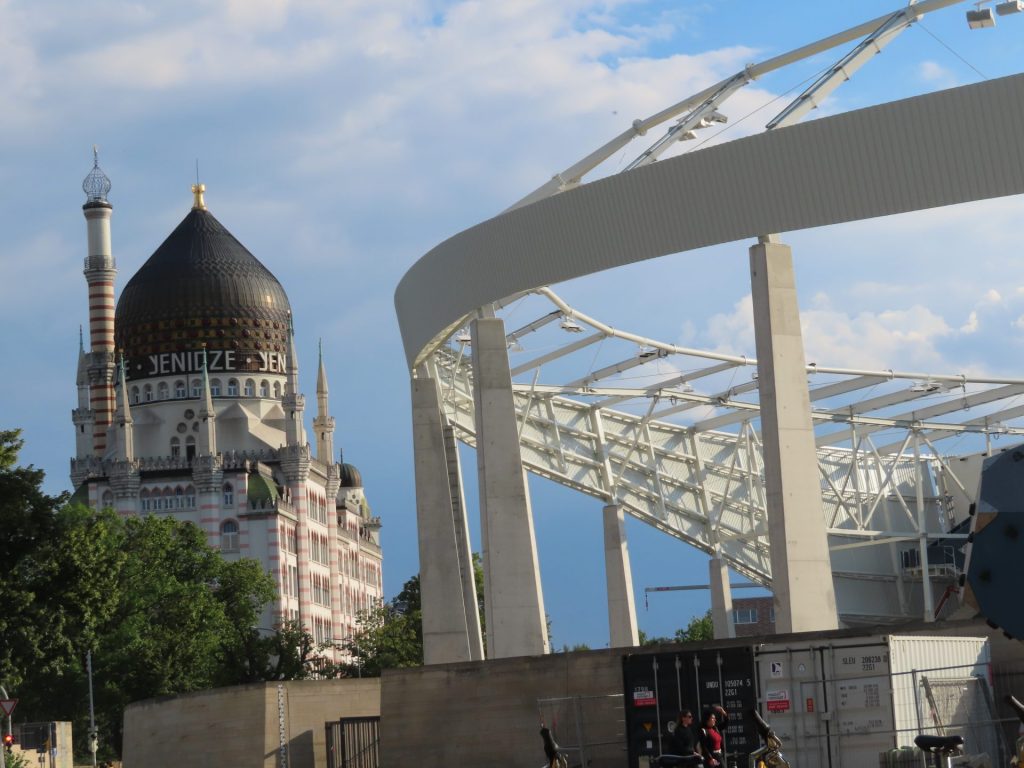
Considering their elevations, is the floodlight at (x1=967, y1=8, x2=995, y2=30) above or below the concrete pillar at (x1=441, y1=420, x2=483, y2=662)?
above

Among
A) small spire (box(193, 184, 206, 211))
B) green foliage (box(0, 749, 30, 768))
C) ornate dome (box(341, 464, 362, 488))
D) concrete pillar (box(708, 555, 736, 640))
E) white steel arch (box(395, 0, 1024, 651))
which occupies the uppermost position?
small spire (box(193, 184, 206, 211))

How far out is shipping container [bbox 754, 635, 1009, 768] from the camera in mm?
23516

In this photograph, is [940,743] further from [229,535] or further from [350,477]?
[350,477]

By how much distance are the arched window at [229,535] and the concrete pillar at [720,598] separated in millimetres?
65548

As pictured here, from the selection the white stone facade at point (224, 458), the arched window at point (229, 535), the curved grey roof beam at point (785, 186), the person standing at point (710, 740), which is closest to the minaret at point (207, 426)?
the white stone facade at point (224, 458)

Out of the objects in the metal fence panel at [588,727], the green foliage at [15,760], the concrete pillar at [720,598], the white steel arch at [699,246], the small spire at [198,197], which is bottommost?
the green foliage at [15,760]

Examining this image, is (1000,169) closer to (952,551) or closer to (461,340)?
(461,340)

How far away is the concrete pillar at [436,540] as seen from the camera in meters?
48.0

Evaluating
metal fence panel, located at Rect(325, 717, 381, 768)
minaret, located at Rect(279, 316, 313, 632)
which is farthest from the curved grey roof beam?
minaret, located at Rect(279, 316, 313, 632)

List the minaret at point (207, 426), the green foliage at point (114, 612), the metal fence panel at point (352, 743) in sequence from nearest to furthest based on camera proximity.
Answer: the metal fence panel at point (352, 743), the green foliage at point (114, 612), the minaret at point (207, 426)

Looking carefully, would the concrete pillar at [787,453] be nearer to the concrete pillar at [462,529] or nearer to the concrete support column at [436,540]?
the concrete support column at [436,540]

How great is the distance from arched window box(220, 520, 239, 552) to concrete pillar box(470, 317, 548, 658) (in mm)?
93901

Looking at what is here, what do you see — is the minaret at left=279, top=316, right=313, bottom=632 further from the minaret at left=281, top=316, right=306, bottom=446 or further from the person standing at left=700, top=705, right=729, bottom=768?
the person standing at left=700, top=705, right=729, bottom=768

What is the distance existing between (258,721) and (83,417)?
10806 centimetres
